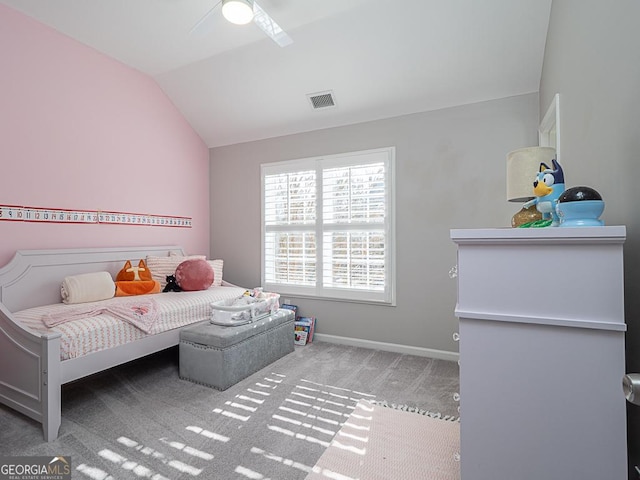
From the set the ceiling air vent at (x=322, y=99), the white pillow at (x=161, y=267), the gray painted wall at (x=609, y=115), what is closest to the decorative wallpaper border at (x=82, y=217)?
the white pillow at (x=161, y=267)

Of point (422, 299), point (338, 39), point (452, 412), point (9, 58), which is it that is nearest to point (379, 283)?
point (422, 299)

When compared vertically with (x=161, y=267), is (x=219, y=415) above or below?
below

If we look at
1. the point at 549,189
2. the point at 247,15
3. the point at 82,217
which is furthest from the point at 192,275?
the point at 549,189

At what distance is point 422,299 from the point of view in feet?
10.5

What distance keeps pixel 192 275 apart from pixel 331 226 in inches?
60.5

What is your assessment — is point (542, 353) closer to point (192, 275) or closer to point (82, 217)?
point (192, 275)

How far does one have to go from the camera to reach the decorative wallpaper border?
2.60 metres

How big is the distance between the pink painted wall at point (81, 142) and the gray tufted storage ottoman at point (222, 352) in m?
1.47

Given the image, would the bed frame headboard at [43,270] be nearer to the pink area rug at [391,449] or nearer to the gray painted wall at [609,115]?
the pink area rug at [391,449]

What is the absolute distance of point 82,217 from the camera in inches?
120

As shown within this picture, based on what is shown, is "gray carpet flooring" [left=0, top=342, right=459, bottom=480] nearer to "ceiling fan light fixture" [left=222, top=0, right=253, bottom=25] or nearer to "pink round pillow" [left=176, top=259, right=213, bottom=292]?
"pink round pillow" [left=176, top=259, right=213, bottom=292]

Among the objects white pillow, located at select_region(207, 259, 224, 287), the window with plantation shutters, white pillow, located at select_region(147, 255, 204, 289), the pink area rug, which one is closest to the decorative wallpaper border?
white pillow, located at select_region(147, 255, 204, 289)

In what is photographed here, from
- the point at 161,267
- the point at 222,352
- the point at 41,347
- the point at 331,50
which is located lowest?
the point at 222,352

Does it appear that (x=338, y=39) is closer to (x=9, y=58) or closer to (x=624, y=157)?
(x=624, y=157)
